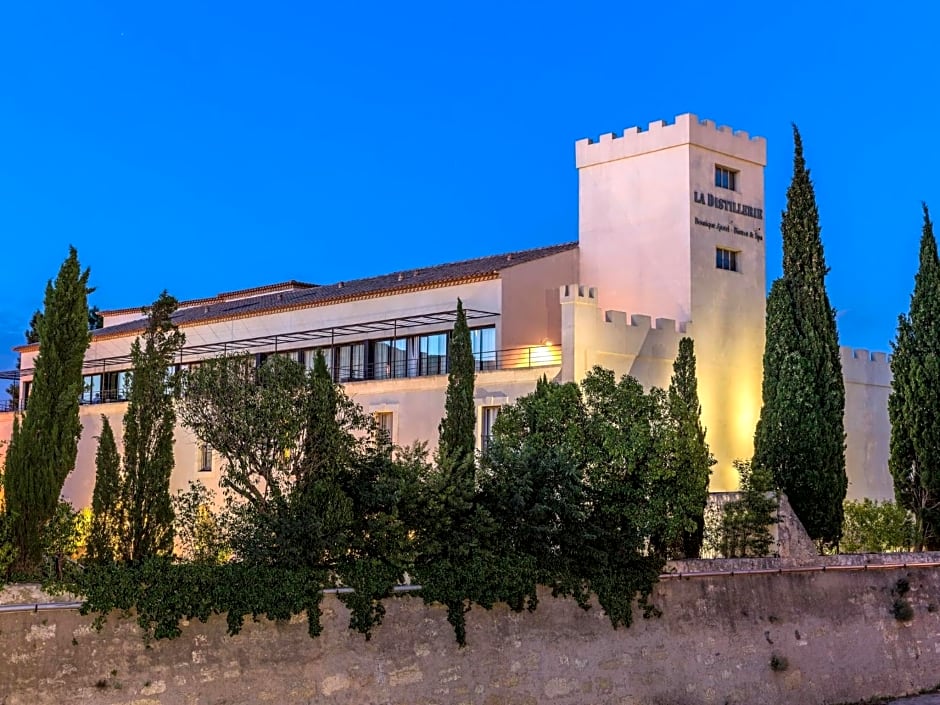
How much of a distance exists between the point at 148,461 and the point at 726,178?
74.6 feet

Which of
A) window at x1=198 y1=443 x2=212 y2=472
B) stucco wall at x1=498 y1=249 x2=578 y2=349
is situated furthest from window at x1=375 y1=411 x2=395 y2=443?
window at x1=198 y1=443 x2=212 y2=472

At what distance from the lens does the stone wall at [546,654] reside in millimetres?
19234

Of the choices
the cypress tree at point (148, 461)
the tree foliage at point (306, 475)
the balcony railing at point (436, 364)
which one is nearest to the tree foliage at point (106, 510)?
the cypress tree at point (148, 461)

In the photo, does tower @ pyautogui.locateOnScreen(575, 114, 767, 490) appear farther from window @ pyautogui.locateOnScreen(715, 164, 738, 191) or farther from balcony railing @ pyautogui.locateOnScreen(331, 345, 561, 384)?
balcony railing @ pyautogui.locateOnScreen(331, 345, 561, 384)

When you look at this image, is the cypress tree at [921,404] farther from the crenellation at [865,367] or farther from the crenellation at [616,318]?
the crenellation at [616,318]

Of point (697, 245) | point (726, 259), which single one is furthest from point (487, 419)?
point (726, 259)

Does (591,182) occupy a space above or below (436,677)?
above

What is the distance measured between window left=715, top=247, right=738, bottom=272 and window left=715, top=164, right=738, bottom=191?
6.58 ft

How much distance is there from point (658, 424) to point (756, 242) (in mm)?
15200

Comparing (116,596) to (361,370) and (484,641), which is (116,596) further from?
(361,370)

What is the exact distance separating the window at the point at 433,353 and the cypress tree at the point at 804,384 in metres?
10.1

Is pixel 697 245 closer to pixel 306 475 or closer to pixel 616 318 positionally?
pixel 616 318

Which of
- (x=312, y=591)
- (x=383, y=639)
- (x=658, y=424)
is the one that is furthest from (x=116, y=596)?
(x=658, y=424)

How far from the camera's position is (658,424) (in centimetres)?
2666
